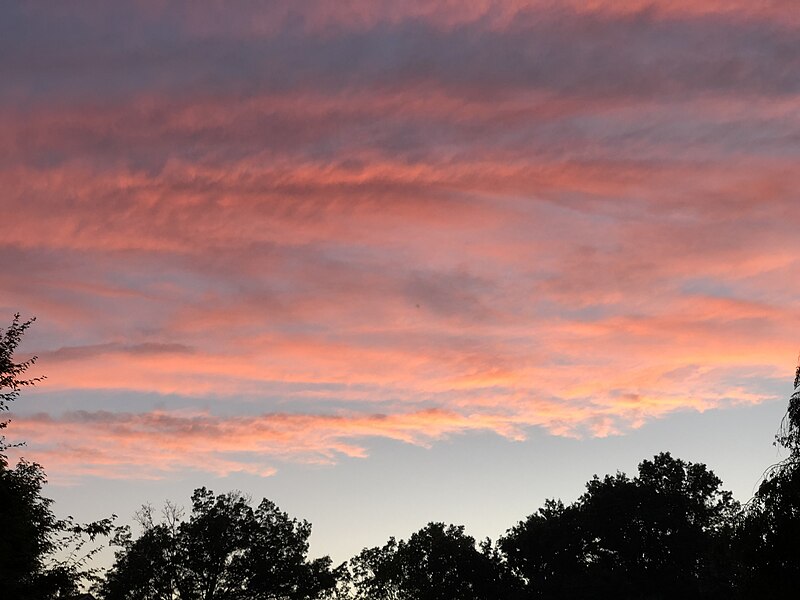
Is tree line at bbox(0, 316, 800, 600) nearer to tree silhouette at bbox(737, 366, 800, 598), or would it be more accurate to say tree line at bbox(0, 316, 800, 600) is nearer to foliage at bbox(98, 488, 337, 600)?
foliage at bbox(98, 488, 337, 600)

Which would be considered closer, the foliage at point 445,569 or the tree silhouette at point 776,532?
the tree silhouette at point 776,532

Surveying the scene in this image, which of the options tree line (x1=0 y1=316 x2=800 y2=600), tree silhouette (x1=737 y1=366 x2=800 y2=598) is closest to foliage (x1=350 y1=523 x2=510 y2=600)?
tree line (x1=0 y1=316 x2=800 y2=600)

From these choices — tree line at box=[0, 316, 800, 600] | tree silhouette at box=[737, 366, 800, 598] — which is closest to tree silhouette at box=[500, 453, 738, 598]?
tree line at box=[0, 316, 800, 600]

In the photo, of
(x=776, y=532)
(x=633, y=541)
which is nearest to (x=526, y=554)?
(x=633, y=541)

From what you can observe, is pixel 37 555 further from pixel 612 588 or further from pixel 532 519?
pixel 532 519

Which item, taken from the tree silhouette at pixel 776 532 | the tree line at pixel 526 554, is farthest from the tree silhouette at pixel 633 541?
the tree silhouette at pixel 776 532

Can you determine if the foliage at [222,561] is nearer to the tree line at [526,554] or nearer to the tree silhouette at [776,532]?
the tree line at [526,554]

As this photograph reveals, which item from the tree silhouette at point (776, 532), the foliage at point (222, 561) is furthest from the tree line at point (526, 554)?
the tree silhouette at point (776, 532)

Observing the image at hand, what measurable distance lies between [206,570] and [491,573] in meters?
37.1

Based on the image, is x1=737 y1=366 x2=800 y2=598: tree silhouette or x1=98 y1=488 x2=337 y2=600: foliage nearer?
x1=737 y1=366 x2=800 y2=598: tree silhouette

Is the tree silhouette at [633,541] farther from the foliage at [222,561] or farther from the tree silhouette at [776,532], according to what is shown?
the tree silhouette at [776,532]

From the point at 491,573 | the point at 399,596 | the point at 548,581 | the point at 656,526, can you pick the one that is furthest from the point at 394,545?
the point at 656,526

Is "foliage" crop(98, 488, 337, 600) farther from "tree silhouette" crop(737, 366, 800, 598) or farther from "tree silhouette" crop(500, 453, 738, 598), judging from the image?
"tree silhouette" crop(737, 366, 800, 598)

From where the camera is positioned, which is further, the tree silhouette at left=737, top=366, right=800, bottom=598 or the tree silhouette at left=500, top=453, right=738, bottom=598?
the tree silhouette at left=500, top=453, right=738, bottom=598
